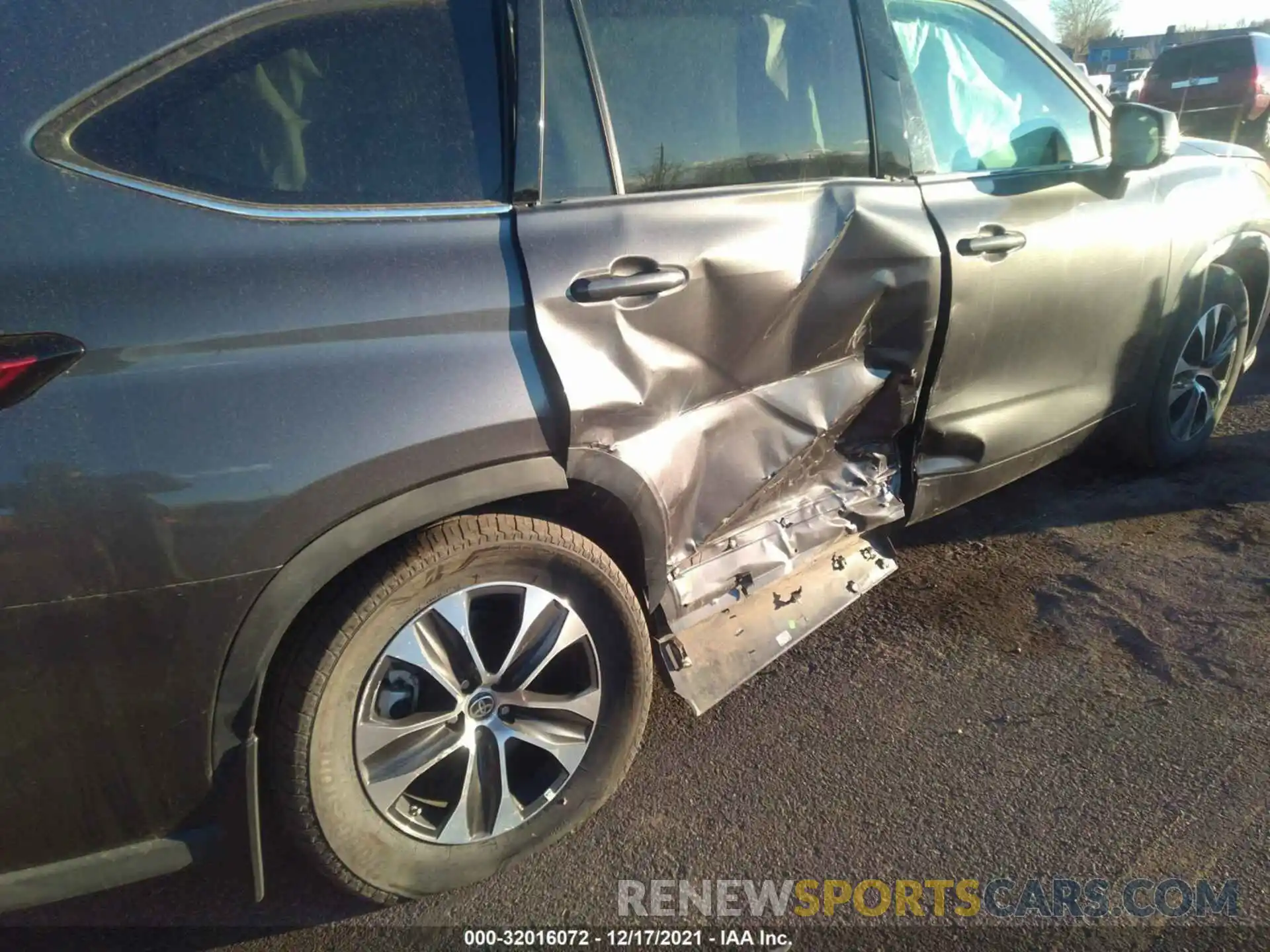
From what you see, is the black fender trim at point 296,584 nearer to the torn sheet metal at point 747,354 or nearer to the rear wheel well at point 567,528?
the rear wheel well at point 567,528

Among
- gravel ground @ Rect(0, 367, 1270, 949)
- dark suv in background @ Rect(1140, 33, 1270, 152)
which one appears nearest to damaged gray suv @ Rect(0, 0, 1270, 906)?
Answer: gravel ground @ Rect(0, 367, 1270, 949)

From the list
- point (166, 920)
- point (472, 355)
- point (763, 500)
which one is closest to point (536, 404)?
point (472, 355)

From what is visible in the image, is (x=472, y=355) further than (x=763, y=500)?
No

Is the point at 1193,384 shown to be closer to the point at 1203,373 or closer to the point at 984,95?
the point at 1203,373

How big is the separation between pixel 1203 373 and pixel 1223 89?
10976 millimetres

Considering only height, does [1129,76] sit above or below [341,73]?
below

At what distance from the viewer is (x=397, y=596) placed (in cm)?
193

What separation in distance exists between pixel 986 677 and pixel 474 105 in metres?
2.22

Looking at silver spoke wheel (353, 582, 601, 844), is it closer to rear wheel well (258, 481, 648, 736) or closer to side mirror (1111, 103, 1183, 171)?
rear wheel well (258, 481, 648, 736)

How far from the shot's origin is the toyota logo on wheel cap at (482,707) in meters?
2.11

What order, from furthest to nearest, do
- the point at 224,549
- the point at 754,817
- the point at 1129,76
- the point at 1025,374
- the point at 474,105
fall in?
the point at 1129,76 < the point at 1025,374 < the point at 754,817 < the point at 474,105 < the point at 224,549

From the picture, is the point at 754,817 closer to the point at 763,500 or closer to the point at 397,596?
the point at 763,500

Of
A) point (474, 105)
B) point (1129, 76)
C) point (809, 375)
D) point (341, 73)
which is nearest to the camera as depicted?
point (341, 73)

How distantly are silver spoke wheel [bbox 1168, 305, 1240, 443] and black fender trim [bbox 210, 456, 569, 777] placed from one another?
11.0 ft
